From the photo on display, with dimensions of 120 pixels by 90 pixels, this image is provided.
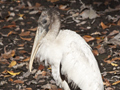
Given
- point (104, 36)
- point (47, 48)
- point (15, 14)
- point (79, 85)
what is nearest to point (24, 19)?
point (15, 14)

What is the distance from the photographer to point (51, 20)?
16.4 feet

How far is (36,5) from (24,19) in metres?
0.95

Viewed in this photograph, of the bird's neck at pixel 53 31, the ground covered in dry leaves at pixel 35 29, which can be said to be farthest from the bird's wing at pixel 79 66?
the ground covered in dry leaves at pixel 35 29

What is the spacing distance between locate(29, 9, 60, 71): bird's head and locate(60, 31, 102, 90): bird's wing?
1.40ft

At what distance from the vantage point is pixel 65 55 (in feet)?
15.7

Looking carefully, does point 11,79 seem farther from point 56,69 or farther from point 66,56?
point 66,56

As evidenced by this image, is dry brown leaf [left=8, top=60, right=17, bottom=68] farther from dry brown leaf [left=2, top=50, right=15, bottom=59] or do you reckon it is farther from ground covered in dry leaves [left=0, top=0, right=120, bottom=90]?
dry brown leaf [left=2, top=50, right=15, bottom=59]

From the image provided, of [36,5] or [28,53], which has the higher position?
[36,5]

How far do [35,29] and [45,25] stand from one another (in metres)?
3.18

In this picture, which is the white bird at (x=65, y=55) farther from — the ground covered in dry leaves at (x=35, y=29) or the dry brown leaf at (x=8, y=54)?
the dry brown leaf at (x=8, y=54)

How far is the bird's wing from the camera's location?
14.9 feet

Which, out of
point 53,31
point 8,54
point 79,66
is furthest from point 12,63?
point 79,66

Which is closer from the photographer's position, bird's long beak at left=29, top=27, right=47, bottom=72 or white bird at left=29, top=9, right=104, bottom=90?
white bird at left=29, top=9, right=104, bottom=90

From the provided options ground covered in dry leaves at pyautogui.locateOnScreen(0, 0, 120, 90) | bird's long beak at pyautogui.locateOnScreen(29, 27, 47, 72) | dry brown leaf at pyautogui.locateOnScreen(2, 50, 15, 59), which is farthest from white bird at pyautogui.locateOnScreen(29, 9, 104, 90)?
dry brown leaf at pyautogui.locateOnScreen(2, 50, 15, 59)
